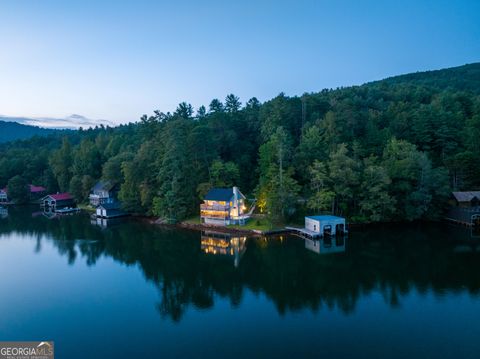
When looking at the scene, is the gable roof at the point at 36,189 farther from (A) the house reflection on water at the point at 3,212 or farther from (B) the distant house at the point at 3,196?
(A) the house reflection on water at the point at 3,212

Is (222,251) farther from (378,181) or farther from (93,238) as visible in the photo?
(378,181)

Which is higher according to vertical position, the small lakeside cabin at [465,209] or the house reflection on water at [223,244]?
the small lakeside cabin at [465,209]

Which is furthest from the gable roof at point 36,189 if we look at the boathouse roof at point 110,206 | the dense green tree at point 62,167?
the boathouse roof at point 110,206

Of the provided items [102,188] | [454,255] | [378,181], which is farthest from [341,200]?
[102,188]

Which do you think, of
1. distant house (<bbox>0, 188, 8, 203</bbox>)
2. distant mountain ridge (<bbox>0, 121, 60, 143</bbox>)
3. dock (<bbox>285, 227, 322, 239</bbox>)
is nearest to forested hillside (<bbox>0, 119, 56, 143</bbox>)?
distant mountain ridge (<bbox>0, 121, 60, 143</bbox>)

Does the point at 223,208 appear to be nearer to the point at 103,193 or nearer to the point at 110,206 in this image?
the point at 110,206
